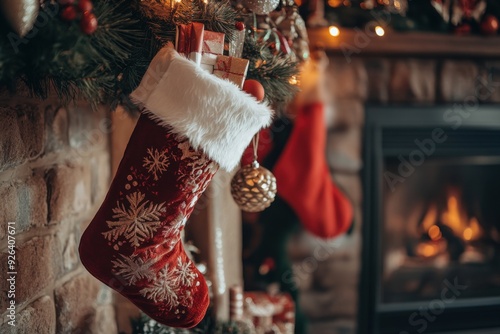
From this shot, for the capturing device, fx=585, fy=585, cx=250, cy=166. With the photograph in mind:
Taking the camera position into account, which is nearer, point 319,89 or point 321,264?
point 319,89

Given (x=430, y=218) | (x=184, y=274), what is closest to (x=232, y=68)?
(x=184, y=274)

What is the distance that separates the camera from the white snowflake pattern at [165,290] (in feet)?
3.86

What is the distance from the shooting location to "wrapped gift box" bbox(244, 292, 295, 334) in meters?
1.79

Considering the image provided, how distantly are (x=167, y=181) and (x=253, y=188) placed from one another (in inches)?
9.7

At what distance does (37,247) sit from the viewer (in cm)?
122

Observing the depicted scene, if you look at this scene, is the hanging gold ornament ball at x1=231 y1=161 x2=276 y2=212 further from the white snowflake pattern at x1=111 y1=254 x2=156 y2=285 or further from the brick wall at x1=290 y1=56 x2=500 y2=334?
the brick wall at x1=290 y1=56 x2=500 y2=334

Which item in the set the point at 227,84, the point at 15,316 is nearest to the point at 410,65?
the point at 227,84

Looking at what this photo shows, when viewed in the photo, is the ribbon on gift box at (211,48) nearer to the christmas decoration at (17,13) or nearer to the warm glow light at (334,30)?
the christmas decoration at (17,13)

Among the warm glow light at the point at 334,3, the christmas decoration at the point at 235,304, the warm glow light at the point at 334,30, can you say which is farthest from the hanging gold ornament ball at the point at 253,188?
the warm glow light at the point at 334,3

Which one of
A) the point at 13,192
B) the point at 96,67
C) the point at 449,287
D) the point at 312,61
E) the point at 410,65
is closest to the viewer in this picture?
the point at 96,67

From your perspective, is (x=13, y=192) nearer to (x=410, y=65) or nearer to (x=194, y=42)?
(x=194, y=42)

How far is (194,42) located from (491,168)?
6.16 ft

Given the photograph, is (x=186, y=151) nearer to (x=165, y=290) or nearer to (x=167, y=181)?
(x=167, y=181)

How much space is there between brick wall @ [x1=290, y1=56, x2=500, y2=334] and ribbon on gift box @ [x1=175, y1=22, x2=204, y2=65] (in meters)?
1.25
